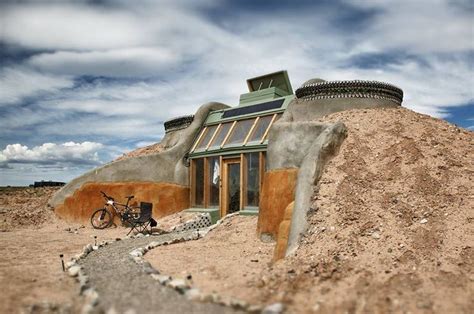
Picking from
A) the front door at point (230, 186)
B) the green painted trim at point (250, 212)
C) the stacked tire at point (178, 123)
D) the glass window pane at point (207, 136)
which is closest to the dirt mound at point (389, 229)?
the green painted trim at point (250, 212)

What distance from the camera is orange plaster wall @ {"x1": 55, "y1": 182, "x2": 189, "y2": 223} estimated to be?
17.0m

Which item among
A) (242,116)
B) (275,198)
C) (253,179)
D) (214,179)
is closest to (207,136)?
(242,116)

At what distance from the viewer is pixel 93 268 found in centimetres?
817

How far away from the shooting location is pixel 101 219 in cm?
1628

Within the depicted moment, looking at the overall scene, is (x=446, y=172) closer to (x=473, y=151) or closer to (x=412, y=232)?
(x=473, y=151)

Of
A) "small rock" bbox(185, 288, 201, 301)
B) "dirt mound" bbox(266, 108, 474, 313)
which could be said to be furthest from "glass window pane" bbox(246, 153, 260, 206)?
"small rock" bbox(185, 288, 201, 301)

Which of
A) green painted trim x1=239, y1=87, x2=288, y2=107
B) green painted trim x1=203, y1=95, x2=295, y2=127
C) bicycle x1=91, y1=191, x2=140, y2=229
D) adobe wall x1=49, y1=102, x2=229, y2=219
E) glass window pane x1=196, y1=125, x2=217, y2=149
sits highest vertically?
green painted trim x1=239, y1=87, x2=288, y2=107

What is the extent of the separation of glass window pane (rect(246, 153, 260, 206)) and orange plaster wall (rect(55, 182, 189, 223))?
372 cm

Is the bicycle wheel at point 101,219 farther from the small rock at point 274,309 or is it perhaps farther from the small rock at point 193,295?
the small rock at point 274,309

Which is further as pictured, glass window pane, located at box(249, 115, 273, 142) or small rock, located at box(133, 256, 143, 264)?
glass window pane, located at box(249, 115, 273, 142)

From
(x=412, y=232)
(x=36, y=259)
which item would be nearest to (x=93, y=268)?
(x=36, y=259)

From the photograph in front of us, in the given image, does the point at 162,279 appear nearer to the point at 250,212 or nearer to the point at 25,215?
the point at 250,212

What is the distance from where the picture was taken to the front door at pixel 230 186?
49.6 ft

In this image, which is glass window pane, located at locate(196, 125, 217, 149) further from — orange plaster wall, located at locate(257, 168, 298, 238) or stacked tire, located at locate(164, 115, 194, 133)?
orange plaster wall, located at locate(257, 168, 298, 238)
